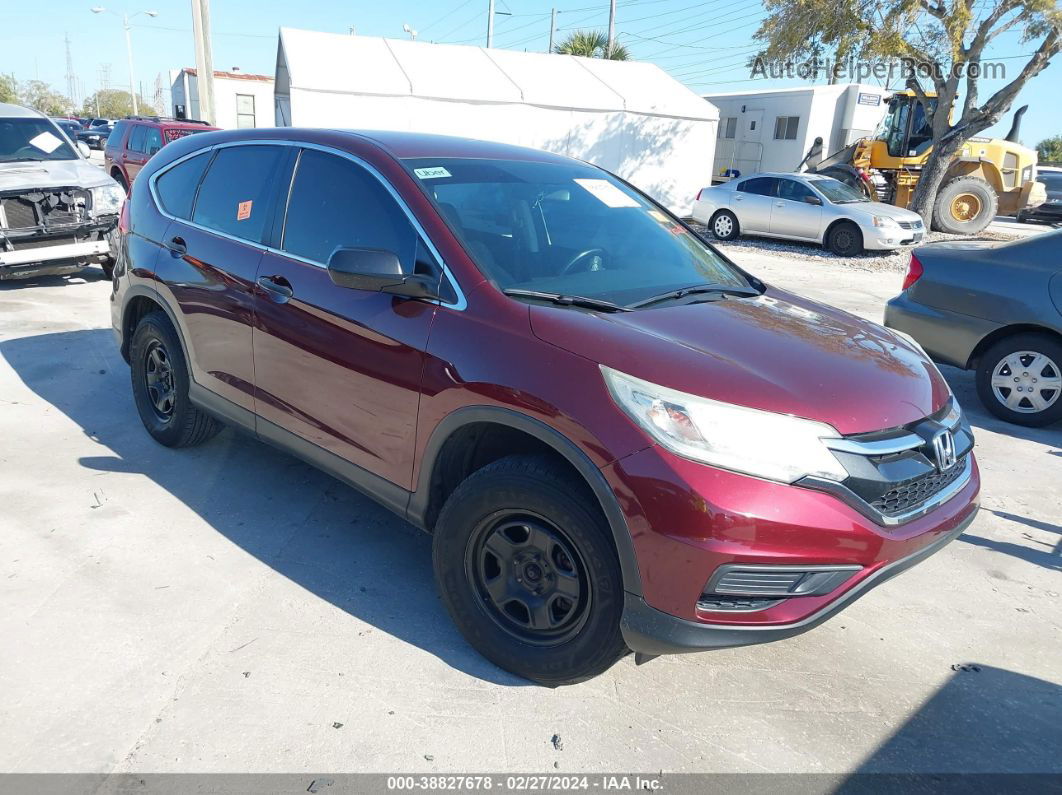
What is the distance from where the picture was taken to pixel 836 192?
623 inches

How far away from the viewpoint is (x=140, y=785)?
2.26 meters

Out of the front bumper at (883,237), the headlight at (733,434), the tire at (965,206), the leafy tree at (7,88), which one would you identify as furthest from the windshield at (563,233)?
the leafy tree at (7,88)

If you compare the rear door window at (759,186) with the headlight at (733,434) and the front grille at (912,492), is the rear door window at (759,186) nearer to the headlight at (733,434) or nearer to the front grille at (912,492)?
the front grille at (912,492)

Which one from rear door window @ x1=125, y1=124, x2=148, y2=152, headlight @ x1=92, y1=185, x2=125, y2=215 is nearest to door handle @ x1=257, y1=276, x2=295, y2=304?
headlight @ x1=92, y1=185, x2=125, y2=215

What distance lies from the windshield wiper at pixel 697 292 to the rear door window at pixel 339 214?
2.98ft

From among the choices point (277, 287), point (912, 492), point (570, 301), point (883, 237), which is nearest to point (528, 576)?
point (570, 301)

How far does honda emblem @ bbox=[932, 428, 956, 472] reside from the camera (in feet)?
8.67

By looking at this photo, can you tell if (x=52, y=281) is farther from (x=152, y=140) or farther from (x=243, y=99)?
(x=243, y=99)

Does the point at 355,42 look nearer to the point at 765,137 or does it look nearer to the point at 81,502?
the point at 765,137

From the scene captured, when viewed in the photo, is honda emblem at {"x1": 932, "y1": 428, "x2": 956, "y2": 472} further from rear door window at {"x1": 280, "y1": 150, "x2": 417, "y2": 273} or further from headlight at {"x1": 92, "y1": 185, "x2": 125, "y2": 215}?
headlight at {"x1": 92, "y1": 185, "x2": 125, "y2": 215}

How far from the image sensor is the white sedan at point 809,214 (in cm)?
1494

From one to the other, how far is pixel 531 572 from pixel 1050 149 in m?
62.9

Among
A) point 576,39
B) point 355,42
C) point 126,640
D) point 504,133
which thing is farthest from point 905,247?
point 576,39

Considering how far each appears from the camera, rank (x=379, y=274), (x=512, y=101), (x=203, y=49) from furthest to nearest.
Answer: (x=512, y=101) < (x=203, y=49) < (x=379, y=274)
